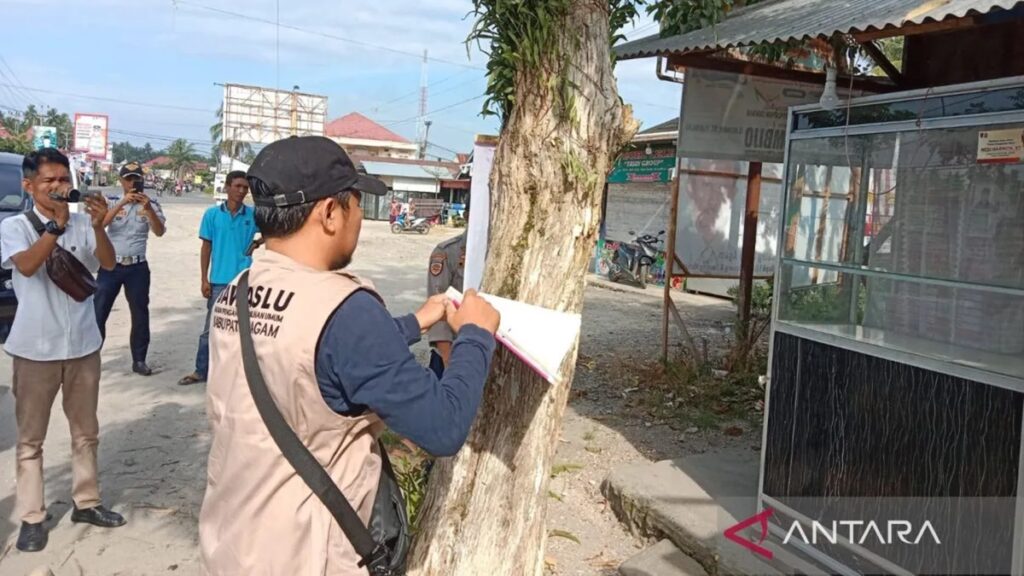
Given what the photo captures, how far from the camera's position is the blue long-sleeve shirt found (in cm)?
154

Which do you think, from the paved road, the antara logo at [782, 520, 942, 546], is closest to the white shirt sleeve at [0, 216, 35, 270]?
the paved road

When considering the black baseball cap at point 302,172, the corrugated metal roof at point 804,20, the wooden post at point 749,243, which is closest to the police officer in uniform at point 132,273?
the corrugated metal roof at point 804,20

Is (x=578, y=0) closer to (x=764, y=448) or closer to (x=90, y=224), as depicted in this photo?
(x=764, y=448)

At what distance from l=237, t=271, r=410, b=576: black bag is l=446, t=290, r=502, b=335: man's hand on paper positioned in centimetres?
43

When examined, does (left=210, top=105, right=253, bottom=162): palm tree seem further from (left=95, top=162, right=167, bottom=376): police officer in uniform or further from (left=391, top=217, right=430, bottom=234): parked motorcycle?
(left=95, top=162, right=167, bottom=376): police officer in uniform

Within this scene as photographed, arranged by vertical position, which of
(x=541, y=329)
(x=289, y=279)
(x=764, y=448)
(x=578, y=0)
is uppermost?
(x=578, y=0)

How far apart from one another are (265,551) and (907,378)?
248 cm

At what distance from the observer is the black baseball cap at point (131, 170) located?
5668 mm

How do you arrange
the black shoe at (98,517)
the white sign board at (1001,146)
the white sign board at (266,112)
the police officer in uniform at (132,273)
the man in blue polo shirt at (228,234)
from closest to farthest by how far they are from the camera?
the white sign board at (1001,146) → the black shoe at (98,517) → the man in blue polo shirt at (228,234) → the police officer in uniform at (132,273) → the white sign board at (266,112)

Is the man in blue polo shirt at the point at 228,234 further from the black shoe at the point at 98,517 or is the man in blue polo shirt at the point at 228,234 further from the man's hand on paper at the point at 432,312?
the man's hand on paper at the point at 432,312

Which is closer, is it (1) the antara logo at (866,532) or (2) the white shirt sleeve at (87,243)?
(1) the antara logo at (866,532)

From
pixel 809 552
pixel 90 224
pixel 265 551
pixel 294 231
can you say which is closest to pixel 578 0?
pixel 294 231

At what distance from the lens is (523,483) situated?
8.07ft

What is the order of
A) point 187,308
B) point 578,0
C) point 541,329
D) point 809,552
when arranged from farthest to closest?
point 187,308 < point 809,552 < point 578,0 < point 541,329
